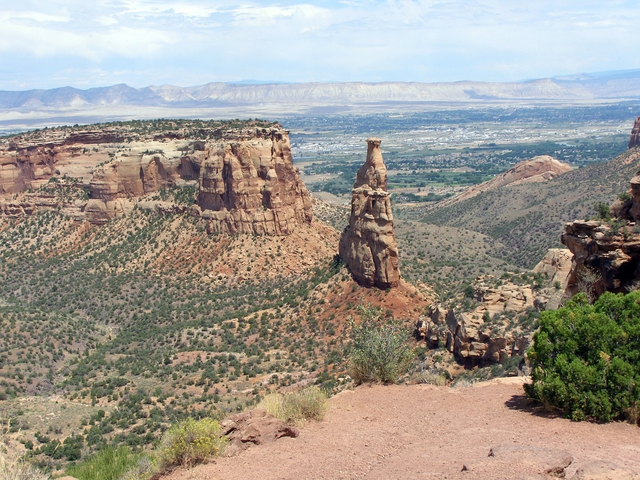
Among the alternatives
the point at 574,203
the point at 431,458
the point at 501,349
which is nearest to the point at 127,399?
the point at 501,349

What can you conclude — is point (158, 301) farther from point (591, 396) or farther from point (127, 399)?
point (591, 396)

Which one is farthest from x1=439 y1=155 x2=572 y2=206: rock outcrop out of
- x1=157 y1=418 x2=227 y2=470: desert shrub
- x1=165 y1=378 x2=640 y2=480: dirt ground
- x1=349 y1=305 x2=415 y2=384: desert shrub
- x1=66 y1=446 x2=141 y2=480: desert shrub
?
x1=157 y1=418 x2=227 y2=470: desert shrub

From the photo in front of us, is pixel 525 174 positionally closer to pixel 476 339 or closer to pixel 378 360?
pixel 476 339

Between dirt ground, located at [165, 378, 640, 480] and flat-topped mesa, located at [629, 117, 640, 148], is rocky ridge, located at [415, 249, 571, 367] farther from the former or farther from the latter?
flat-topped mesa, located at [629, 117, 640, 148]

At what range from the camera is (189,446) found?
13070 mm

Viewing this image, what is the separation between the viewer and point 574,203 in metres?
75.7

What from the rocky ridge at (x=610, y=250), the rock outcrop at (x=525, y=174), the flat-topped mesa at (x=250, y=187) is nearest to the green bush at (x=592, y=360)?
the rocky ridge at (x=610, y=250)

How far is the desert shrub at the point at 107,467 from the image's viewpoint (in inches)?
599

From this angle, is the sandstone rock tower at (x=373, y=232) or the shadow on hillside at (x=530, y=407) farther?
the sandstone rock tower at (x=373, y=232)

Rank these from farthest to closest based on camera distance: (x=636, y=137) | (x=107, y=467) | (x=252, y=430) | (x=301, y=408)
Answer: (x=636, y=137) → (x=107, y=467) → (x=301, y=408) → (x=252, y=430)

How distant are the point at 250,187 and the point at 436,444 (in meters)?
39.6

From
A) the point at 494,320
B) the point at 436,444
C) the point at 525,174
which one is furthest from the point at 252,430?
the point at 525,174

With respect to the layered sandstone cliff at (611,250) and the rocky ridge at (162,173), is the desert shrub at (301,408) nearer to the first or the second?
the layered sandstone cliff at (611,250)

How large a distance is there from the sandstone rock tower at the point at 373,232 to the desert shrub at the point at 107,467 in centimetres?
2184
